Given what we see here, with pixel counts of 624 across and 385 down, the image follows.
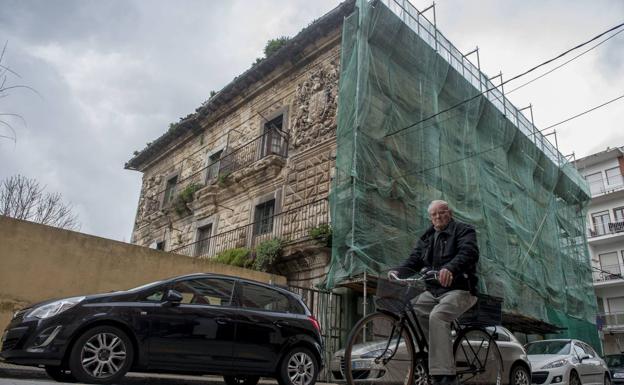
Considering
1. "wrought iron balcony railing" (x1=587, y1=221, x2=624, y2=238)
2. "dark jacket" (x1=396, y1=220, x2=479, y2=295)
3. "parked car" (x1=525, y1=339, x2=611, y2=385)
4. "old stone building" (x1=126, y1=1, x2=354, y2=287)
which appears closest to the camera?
"dark jacket" (x1=396, y1=220, x2=479, y2=295)

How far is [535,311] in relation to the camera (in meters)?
15.4

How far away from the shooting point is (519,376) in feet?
24.3

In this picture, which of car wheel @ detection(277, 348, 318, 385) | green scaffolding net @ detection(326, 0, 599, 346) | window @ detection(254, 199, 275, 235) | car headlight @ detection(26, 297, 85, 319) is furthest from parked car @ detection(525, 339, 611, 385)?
car headlight @ detection(26, 297, 85, 319)

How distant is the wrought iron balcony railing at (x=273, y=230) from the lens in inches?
532

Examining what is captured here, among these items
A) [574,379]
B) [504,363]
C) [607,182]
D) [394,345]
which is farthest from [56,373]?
[607,182]

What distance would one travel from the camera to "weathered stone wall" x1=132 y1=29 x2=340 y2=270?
14719 millimetres

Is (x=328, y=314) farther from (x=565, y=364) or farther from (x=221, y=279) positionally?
(x=221, y=279)

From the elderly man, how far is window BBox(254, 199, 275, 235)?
10.4m

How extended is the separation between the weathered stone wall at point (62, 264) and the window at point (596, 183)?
35323 mm

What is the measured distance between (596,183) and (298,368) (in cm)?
3762

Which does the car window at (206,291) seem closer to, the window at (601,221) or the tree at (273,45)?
the tree at (273,45)

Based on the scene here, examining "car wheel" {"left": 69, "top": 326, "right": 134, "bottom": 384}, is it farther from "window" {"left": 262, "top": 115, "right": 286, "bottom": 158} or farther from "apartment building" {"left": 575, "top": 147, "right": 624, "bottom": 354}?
"apartment building" {"left": 575, "top": 147, "right": 624, "bottom": 354}

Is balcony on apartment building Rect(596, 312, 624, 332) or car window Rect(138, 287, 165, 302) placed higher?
balcony on apartment building Rect(596, 312, 624, 332)

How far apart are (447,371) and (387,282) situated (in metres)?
0.86
